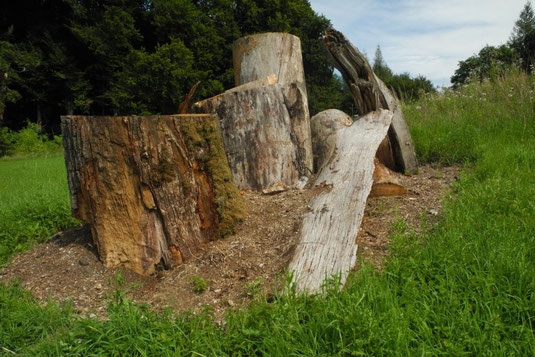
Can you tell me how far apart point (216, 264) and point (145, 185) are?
2.48 feet

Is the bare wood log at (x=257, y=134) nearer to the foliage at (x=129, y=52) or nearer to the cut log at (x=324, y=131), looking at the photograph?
the cut log at (x=324, y=131)

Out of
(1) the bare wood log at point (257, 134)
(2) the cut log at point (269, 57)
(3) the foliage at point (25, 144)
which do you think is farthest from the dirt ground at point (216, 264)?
(3) the foliage at point (25, 144)

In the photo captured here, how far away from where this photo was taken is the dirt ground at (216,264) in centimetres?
249

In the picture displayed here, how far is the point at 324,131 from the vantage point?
461 cm

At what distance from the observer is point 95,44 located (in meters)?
23.5

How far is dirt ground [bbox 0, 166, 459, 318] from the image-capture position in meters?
2.49

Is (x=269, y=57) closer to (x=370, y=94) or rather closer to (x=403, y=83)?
(x=370, y=94)

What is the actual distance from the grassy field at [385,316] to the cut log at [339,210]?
0.74 ft

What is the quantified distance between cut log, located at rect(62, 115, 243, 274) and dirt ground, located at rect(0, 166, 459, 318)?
15 centimetres

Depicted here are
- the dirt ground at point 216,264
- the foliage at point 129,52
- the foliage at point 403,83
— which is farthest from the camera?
the foliage at point 129,52

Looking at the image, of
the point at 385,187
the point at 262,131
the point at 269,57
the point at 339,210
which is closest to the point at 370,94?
the point at 269,57

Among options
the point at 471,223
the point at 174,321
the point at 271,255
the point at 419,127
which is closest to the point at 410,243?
the point at 471,223

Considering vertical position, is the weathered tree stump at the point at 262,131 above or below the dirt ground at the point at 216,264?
above

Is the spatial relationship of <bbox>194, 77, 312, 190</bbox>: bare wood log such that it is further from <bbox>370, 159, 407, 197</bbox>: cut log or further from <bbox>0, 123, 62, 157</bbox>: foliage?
<bbox>0, 123, 62, 157</bbox>: foliage
